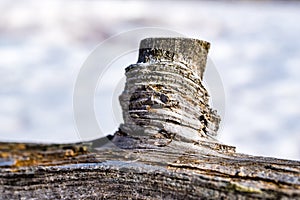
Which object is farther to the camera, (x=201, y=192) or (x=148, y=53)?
(x=148, y=53)

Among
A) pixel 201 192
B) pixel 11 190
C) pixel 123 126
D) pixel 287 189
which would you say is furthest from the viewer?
pixel 123 126

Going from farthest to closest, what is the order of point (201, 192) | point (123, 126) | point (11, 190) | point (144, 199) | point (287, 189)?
1. point (123, 126)
2. point (11, 190)
3. point (144, 199)
4. point (201, 192)
5. point (287, 189)

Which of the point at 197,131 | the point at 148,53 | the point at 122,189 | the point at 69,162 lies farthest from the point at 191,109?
the point at 69,162

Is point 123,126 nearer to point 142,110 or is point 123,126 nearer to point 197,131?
point 142,110

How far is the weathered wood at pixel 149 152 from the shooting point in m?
1.22

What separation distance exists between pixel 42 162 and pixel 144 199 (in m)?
0.45

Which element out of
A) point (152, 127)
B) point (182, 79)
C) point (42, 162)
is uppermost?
point (182, 79)

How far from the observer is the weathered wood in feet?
4.00

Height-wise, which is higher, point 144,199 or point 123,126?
point 123,126

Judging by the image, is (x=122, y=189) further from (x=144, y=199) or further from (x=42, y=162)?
(x=42, y=162)

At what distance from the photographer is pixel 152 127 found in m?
1.43

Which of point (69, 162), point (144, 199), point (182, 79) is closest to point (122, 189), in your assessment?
point (144, 199)

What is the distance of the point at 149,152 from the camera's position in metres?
1.38

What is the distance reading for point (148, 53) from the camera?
4.91 ft
